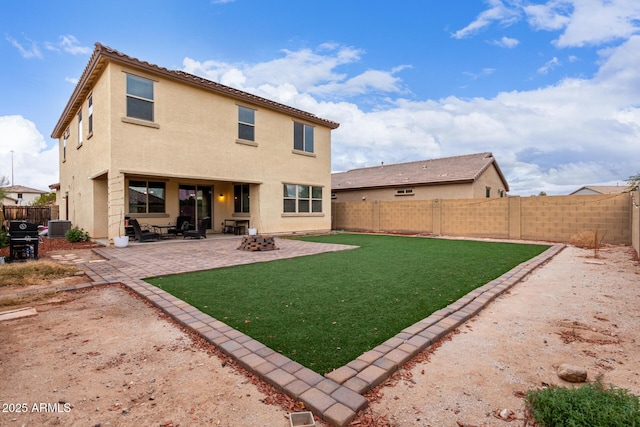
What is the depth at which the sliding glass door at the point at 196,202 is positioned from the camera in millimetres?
14141

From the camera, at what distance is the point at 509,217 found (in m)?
14.0

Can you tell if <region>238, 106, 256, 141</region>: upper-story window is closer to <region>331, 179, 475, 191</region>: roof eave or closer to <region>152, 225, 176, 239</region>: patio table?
<region>152, 225, 176, 239</region>: patio table

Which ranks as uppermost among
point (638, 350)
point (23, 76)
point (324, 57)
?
point (324, 57)

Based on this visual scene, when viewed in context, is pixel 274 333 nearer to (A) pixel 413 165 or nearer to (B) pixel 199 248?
(B) pixel 199 248

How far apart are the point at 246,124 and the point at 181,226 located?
213 inches

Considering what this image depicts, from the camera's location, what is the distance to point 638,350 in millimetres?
2947

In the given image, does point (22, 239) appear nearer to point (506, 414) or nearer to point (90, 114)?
point (90, 114)

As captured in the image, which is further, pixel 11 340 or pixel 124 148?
pixel 124 148

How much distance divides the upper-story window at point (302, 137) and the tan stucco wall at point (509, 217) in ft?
18.0

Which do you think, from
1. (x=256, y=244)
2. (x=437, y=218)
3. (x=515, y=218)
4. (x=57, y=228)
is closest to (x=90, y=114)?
(x=57, y=228)

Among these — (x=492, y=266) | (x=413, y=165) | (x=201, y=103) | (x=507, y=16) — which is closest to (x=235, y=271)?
(x=492, y=266)

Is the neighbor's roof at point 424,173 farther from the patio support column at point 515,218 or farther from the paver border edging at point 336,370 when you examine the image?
the paver border edging at point 336,370

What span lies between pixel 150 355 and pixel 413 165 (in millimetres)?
24535

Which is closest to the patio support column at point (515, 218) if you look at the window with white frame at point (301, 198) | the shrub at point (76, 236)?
the window with white frame at point (301, 198)
